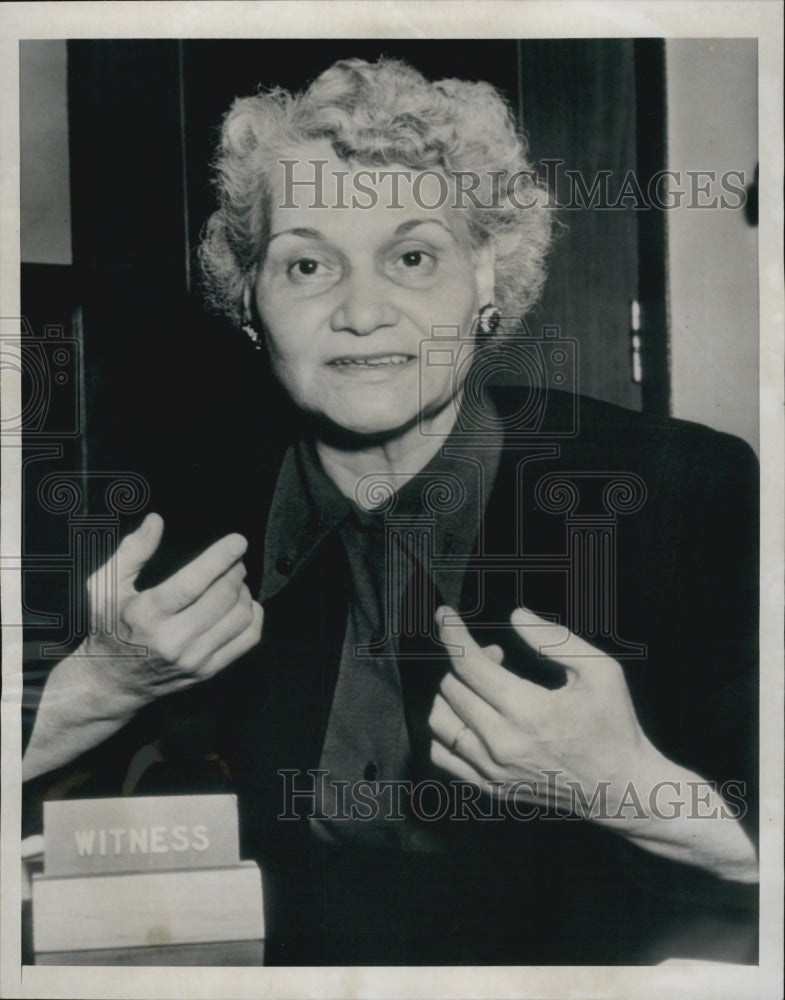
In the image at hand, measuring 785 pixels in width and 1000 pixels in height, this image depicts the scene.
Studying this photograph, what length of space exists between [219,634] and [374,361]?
1.98 feet

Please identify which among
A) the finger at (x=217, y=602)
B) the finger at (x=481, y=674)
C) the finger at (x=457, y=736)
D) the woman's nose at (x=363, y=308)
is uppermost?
the woman's nose at (x=363, y=308)

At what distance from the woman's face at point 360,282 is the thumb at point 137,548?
393mm

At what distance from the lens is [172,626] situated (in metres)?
1.83

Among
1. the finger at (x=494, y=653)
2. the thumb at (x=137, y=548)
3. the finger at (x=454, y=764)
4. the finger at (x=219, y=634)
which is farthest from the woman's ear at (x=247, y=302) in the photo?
the finger at (x=454, y=764)

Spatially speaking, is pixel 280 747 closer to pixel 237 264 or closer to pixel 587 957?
pixel 587 957

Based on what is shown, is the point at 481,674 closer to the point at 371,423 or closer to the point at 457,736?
the point at 457,736

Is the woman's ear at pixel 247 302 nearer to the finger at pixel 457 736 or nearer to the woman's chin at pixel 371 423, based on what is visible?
the woman's chin at pixel 371 423

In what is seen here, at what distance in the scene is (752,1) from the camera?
1881 mm

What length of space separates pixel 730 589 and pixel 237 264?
3.76ft

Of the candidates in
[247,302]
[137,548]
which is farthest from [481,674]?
[247,302]

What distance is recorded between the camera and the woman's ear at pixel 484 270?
181cm

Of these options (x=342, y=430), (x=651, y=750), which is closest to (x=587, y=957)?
(x=651, y=750)

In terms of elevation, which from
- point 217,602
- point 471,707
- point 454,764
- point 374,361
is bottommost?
point 454,764

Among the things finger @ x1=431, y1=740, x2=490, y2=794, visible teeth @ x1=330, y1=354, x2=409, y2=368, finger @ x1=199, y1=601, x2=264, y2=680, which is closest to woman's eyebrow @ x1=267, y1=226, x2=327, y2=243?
visible teeth @ x1=330, y1=354, x2=409, y2=368
